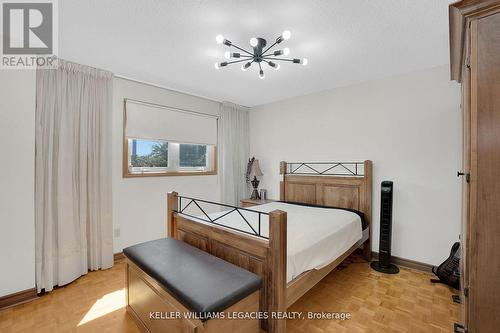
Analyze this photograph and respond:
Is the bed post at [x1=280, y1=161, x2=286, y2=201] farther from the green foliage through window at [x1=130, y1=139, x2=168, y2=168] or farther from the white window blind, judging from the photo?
the green foliage through window at [x1=130, y1=139, x2=168, y2=168]

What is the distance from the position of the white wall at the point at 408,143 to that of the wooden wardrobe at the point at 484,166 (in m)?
2.10

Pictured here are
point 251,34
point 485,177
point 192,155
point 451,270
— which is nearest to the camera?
point 485,177

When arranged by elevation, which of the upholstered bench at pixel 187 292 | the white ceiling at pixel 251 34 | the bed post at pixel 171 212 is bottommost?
the upholstered bench at pixel 187 292

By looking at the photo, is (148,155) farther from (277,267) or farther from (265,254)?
(277,267)

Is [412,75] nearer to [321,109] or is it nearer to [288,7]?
[321,109]

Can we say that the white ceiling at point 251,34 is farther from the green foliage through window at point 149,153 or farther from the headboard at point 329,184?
the headboard at point 329,184

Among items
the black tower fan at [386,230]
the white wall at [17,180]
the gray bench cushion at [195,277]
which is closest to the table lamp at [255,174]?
the black tower fan at [386,230]

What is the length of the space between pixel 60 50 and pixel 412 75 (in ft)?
13.3

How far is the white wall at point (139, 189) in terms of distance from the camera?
10.0 ft

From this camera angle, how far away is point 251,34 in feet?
6.76

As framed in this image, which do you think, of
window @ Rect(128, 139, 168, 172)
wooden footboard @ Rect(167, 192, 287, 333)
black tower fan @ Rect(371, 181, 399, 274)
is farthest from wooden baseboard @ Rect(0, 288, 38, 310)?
black tower fan @ Rect(371, 181, 399, 274)

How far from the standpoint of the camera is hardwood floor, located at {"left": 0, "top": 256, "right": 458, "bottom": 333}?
183cm

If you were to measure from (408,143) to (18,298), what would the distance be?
4.55 m

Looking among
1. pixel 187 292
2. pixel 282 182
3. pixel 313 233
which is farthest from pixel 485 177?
pixel 282 182
